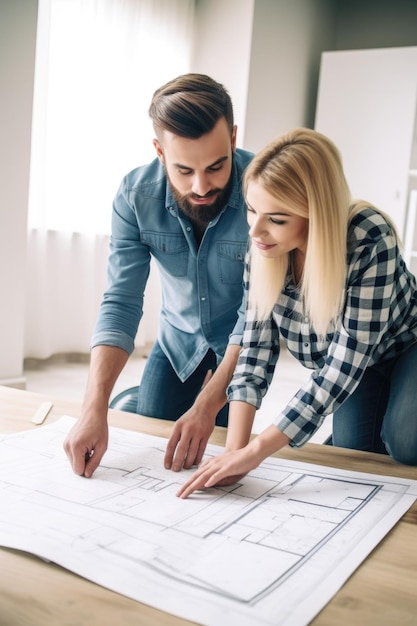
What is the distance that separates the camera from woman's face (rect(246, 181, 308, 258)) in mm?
1113

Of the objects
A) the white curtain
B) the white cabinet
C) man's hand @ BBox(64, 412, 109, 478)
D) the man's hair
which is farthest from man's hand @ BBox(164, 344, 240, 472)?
the white cabinet

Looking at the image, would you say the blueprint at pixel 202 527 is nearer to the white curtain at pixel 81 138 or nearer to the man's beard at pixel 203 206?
the man's beard at pixel 203 206

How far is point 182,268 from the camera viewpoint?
1.70 meters

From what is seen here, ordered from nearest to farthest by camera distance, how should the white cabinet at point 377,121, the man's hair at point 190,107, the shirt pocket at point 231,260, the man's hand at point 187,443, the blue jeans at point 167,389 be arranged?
1. the man's hand at point 187,443
2. the man's hair at point 190,107
3. the shirt pocket at point 231,260
4. the blue jeans at point 167,389
5. the white cabinet at point 377,121

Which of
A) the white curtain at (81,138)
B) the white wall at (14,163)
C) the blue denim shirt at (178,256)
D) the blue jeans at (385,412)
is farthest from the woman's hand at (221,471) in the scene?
the white curtain at (81,138)

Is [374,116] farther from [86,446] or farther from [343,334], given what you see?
[86,446]

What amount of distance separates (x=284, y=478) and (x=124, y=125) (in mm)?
3679

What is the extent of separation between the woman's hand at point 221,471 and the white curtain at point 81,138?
10.6 ft

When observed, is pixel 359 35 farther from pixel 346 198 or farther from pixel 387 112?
pixel 346 198

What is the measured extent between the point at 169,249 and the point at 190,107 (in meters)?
0.39

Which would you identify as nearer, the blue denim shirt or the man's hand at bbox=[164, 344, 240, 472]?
the man's hand at bbox=[164, 344, 240, 472]

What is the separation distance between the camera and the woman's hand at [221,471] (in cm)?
91

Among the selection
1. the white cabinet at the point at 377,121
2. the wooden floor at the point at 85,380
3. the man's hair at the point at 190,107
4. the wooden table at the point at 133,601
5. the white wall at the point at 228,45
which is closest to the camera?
the wooden table at the point at 133,601

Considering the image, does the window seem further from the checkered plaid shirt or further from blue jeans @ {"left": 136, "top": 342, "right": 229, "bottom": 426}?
the checkered plaid shirt
